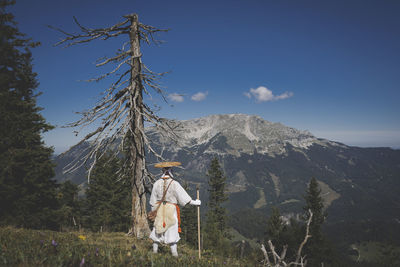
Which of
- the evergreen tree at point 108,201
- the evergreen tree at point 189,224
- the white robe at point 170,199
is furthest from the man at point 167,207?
the evergreen tree at point 189,224

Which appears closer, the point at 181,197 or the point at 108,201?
the point at 181,197

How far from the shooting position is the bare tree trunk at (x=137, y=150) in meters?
8.76

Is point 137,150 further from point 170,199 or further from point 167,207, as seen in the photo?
point 167,207

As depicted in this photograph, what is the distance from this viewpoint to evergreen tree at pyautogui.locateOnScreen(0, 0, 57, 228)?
12.4 m

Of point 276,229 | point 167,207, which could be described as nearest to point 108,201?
point 276,229

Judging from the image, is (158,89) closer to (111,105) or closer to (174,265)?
(111,105)

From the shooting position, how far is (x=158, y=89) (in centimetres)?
941

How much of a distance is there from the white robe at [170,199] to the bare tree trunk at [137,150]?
8.08 feet

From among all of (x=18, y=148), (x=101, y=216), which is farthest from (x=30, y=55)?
(x=101, y=216)

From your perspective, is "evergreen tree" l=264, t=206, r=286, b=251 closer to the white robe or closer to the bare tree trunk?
the bare tree trunk

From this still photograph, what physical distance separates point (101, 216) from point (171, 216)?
23228mm

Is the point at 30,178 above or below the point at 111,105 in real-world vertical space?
below

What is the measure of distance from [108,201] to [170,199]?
971 inches

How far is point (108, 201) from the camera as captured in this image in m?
27.3
